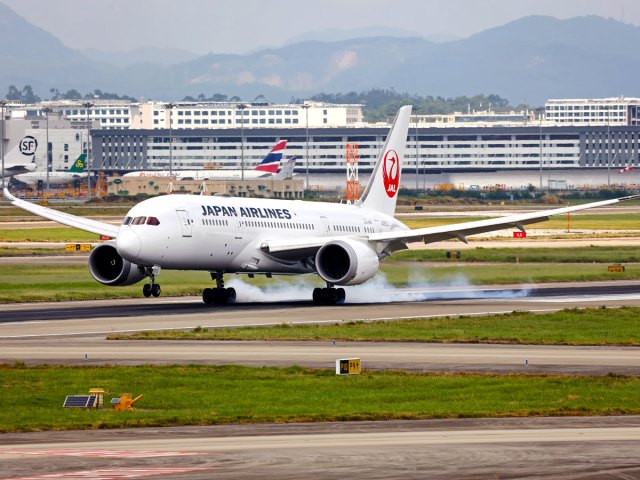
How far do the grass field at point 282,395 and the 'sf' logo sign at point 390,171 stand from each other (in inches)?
1427

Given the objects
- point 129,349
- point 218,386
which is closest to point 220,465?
point 218,386

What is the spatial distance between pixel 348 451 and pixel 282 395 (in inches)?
342

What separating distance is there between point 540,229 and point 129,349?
96.8m

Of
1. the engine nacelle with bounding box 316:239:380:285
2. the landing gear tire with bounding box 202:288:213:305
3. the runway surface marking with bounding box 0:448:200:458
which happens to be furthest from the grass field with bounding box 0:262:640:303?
the runway surface marking with bounding box 0:448:200:458

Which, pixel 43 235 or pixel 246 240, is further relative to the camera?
pixel 43 235

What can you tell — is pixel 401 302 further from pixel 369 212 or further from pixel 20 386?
pixel 20 386

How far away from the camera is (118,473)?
2417 cm

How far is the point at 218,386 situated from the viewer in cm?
3700

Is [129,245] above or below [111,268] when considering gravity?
above

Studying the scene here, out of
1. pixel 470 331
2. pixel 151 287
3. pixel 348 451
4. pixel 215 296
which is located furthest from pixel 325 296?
pixel 348 451

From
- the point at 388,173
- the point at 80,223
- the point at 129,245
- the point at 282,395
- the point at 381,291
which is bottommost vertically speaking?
the point at 381,291

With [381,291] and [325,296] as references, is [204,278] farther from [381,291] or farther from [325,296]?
[325,296]

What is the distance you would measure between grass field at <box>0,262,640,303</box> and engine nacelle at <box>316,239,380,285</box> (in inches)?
380

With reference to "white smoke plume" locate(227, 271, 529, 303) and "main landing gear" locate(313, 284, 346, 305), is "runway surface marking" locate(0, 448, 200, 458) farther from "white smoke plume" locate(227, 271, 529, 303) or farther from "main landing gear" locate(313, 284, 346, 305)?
"white smoke plume" locate(227, 271, 529, 303)
